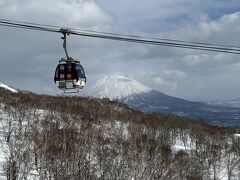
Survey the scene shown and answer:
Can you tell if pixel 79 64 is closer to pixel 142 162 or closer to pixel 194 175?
pixel 142 162

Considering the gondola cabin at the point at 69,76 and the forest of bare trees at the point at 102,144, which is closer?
the gondola cabin at the point at 69,76

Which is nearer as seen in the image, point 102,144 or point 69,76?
point 69,76

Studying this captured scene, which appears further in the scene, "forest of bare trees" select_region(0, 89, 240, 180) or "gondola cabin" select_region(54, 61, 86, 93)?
"forest of bare trees" select_region(0, 89, 240, 180)

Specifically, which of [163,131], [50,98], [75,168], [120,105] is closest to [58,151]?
[75,168]
